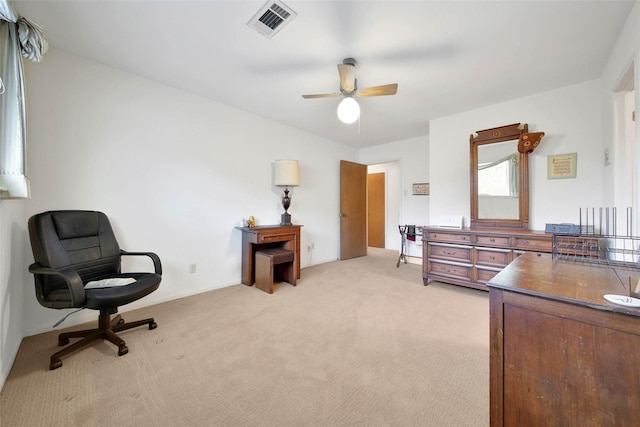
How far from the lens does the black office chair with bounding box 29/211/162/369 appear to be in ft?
5.38

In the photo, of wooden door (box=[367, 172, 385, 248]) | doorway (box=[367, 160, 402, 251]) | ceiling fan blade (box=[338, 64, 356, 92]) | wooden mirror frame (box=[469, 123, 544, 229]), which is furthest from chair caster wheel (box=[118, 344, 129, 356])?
wooden door (box=[367, 172, 385, 248])

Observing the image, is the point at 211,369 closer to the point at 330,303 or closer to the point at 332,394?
the point at 332,394

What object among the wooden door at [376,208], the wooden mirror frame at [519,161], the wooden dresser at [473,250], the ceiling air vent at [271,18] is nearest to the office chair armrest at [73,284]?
the ceiling air vent at [271,18]

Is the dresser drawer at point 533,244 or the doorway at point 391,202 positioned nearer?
the dresser drawer at point 533,244

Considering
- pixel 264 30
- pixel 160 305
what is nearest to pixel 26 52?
pixel 264 30

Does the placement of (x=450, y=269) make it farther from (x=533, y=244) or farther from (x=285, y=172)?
(x=285, y=172)

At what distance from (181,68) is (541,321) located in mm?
3329

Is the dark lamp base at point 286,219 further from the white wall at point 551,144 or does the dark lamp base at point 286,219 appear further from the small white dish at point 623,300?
the small white dish at point 623,300

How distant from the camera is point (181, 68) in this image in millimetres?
2443

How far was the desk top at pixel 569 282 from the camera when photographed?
838 millimetres

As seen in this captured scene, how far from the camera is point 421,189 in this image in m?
4.85

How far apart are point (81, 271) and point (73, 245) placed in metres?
0.23

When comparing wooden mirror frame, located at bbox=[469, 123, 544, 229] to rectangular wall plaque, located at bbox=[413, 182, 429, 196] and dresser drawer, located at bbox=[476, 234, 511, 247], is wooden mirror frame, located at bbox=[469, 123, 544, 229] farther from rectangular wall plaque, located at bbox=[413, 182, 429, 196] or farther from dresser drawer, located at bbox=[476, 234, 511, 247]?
rectangular wall plaque, located at bbox=[413, 182, 429, 196]

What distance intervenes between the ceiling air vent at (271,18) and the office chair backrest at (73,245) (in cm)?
216
